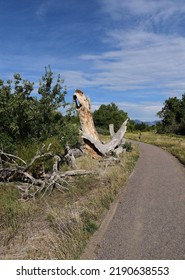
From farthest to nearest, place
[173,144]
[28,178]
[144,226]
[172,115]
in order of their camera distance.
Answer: [172,115] → [173,144] → [28,178] → [144,226]

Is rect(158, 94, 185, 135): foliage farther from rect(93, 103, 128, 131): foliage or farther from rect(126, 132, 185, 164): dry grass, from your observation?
rect(126, 132, 185, 164): dry grass

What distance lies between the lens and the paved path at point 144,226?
6.82 metres

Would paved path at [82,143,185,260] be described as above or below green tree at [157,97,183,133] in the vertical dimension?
below

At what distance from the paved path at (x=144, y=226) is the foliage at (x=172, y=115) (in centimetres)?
6737

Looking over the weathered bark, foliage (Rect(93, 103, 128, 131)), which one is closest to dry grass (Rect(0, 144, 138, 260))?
the weathered bark

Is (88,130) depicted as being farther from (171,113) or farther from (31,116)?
(171,113)

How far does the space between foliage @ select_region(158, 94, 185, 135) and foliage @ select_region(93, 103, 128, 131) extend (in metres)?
10.3

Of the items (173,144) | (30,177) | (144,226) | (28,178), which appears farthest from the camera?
(173,144)

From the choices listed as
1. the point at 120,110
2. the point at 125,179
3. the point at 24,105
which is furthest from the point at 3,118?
the point at 120,110

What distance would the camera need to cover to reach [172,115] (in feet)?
286

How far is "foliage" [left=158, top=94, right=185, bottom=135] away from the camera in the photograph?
261 ft

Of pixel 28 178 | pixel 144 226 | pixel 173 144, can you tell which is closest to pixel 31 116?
pixel 28 178

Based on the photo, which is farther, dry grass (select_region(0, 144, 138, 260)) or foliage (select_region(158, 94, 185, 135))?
foliage (select_region(158, 94, 185, 135))

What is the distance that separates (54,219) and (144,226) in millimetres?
2225
